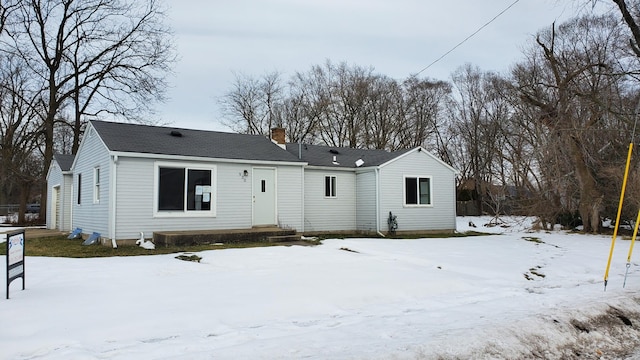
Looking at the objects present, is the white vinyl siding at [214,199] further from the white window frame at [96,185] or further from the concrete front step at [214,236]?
the white window frame at [96,185]

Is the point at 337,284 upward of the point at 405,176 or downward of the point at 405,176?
downward

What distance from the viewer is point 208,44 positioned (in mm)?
18125

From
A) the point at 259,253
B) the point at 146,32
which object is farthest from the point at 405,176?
the point at 146,32

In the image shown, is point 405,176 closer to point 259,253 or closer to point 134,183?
point 259,253

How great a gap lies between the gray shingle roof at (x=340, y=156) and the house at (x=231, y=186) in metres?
0.05

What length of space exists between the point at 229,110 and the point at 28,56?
52.0 ft

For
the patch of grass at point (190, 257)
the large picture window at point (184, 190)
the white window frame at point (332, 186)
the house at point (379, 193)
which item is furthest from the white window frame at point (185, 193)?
the white window frame at point (332, 186)

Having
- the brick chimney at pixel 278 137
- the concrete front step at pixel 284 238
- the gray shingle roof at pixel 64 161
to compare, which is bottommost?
the concrete front step at pixel 284 238

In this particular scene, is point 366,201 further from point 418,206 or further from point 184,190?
point 184,190

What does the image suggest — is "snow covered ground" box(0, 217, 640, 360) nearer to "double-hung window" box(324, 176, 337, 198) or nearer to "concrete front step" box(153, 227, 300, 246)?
"concrete front step" box(153, 227, 300, 246)

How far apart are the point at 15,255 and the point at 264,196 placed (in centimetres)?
923

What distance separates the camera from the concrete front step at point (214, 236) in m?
12.6

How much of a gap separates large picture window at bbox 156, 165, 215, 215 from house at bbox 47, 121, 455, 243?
0.10 ft

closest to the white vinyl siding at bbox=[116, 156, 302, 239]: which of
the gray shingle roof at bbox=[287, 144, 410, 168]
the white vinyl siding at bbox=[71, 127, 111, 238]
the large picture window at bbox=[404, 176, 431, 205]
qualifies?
the white vinyl siding at bbox=[71, 127, 111, 238]
